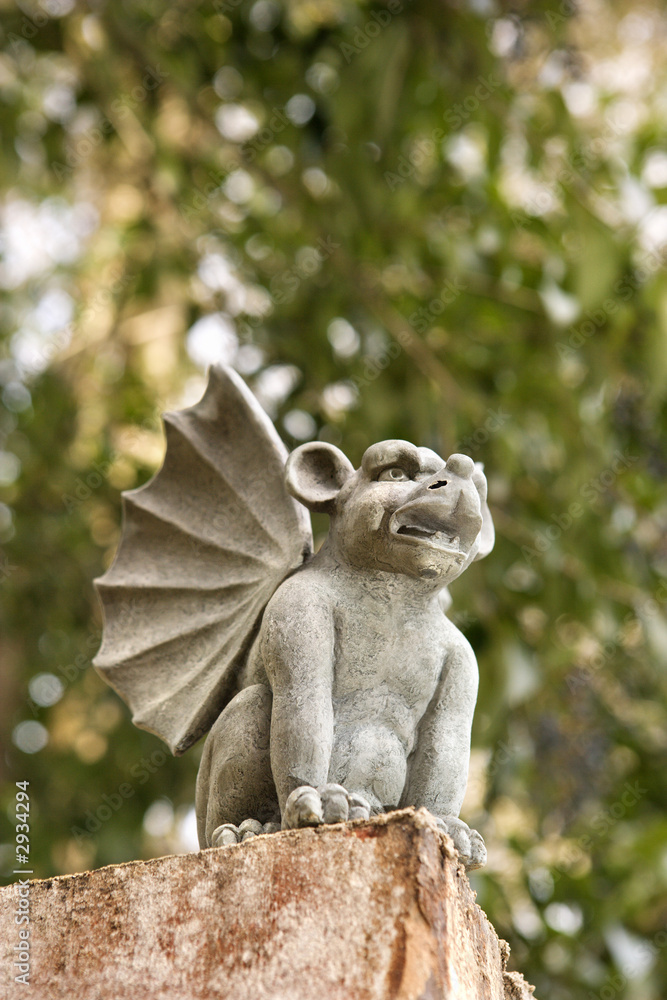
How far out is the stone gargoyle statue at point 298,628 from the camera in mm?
1870

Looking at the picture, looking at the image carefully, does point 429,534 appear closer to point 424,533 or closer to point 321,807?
point 424,533

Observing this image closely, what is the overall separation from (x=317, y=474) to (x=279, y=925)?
84 cm

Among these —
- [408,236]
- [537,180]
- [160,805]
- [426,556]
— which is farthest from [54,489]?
[426,556]

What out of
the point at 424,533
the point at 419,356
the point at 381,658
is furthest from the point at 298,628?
the point at 419,356

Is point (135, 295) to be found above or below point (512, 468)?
below

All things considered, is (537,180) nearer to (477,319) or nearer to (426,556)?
(477,319)

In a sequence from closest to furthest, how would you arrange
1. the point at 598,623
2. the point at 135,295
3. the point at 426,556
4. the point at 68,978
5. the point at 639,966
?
the point at 68,978
the point at 426,556
the point at 639,966
the point at 598,623
the point at 135,295

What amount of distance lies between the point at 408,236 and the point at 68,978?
105 inches

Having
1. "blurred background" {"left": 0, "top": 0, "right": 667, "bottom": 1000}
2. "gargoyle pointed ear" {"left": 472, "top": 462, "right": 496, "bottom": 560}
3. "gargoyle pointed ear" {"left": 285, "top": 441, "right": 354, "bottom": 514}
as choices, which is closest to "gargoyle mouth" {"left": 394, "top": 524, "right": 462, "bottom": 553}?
"gargoyle pointed ear" {"left": 472, "top": 462, "right": 496, "bottom": 560}

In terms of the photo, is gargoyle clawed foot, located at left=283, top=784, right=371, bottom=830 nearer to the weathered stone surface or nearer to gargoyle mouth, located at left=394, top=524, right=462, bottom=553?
the weathered stone surface

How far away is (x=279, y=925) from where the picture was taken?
5.34 ft

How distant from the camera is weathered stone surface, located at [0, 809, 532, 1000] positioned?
5.16 feet

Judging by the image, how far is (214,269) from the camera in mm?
4441

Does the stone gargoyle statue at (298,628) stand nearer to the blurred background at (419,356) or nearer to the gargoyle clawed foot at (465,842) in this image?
the gargoyle clawed foot at (465,842)
